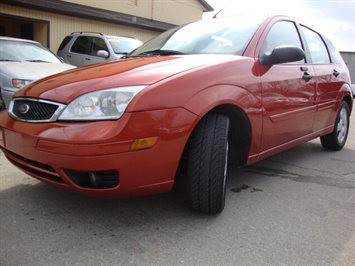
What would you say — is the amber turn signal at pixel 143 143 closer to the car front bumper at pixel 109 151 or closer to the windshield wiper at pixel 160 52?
the car front bumper at pixel 109 151

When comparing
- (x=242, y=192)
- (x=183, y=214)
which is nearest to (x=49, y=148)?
(x=183, y=214)

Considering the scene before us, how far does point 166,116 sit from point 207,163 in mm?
481

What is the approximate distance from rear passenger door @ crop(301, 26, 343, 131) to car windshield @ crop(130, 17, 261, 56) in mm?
1131

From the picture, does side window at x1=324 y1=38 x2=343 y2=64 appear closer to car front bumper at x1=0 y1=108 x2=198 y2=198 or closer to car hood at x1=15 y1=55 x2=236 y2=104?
car hood at x1=15 y1=55 x2=236 y2=104

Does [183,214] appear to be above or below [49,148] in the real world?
below

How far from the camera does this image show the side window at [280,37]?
3270mm

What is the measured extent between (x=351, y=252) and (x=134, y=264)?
1407 mm

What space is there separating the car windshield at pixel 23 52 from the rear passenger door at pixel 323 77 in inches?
188

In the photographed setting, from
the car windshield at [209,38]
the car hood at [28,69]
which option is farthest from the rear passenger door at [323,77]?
the car hood at [28,69]

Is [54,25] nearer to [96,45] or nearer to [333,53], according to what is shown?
[96,45]

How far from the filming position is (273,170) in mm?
4070

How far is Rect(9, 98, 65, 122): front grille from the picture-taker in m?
2.32

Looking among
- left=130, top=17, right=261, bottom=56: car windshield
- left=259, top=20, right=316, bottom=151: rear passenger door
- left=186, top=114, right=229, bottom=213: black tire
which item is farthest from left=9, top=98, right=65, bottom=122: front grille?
left=259, top=20, right=316, bottom=151: rear passenger door

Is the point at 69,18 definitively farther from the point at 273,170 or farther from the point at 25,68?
the point at 273,170
